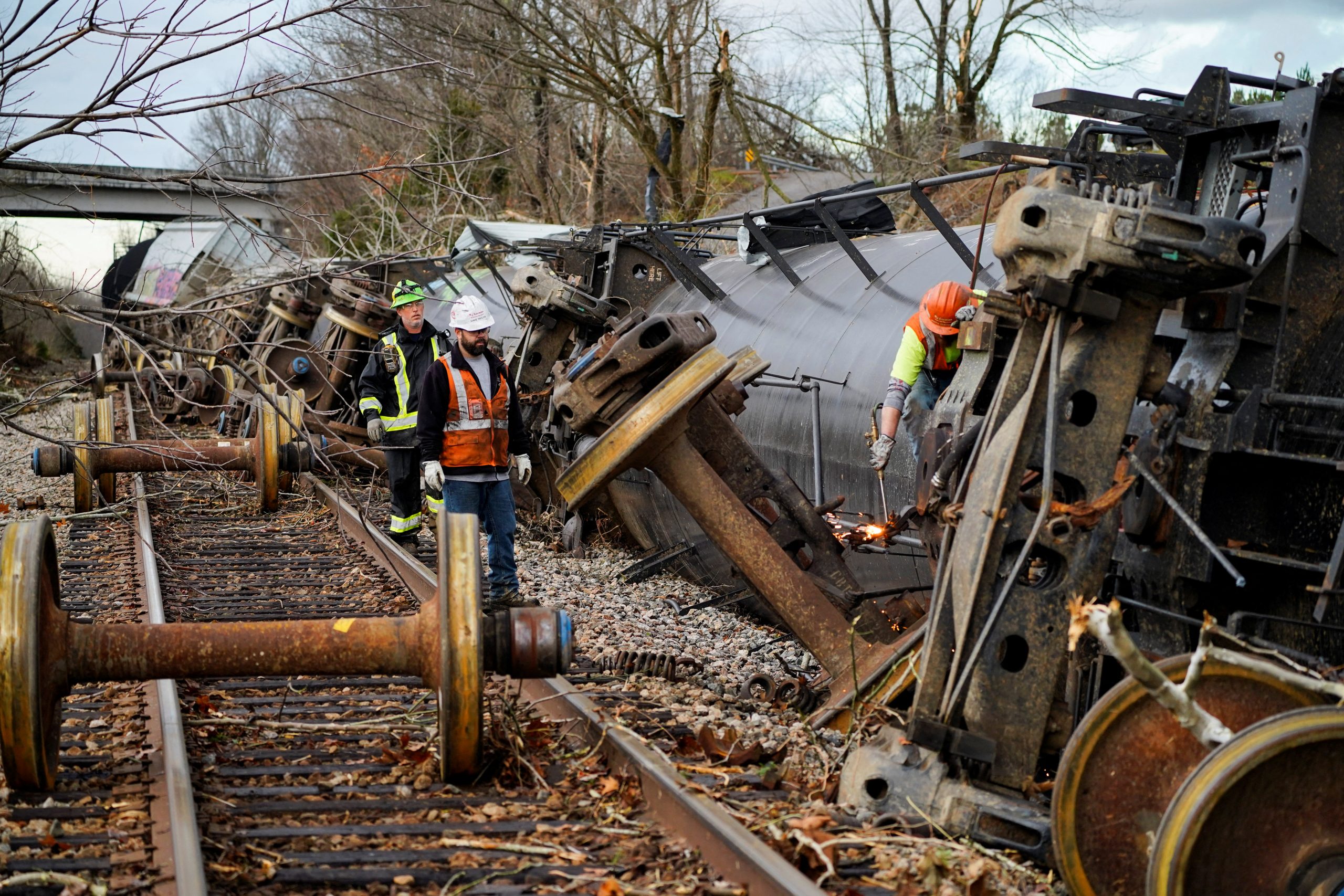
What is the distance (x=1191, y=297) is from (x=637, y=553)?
21.5 ft

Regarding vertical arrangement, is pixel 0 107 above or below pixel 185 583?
above

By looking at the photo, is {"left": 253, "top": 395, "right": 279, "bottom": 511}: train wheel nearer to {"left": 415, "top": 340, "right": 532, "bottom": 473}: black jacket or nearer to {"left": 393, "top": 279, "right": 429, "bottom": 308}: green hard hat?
{"left": 393, "top": 279, "right": 429, "bottom": 308}: green hard hat

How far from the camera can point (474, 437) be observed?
7746 millimetres

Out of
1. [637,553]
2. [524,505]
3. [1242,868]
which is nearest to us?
[1242,868]

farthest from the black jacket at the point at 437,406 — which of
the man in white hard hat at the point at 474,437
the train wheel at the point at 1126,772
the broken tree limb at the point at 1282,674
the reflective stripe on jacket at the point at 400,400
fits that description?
the broken tree limb at the point at 1282,674

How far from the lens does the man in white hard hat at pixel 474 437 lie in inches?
302

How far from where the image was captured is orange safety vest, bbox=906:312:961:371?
7223mm

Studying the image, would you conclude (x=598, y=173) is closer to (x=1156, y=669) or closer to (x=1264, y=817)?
(x=1156, y=669)

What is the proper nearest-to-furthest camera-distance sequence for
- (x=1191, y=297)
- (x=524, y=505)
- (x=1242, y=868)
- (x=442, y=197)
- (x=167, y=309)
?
(x=1242, y=868) < (x=1191, y=297) < (x=167, y=309) < (x=524, y=505) < (x=442, y=197)

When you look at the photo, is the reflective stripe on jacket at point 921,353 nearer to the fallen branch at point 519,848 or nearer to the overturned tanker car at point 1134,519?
the overturned tanker car at point 1134,519

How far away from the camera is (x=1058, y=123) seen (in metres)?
25.5

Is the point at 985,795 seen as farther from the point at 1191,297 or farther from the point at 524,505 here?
the point at 524,505

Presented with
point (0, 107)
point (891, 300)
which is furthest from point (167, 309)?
point (891, 300)

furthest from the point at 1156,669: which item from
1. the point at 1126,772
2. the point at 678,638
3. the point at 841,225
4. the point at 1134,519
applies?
the point at 841,225
